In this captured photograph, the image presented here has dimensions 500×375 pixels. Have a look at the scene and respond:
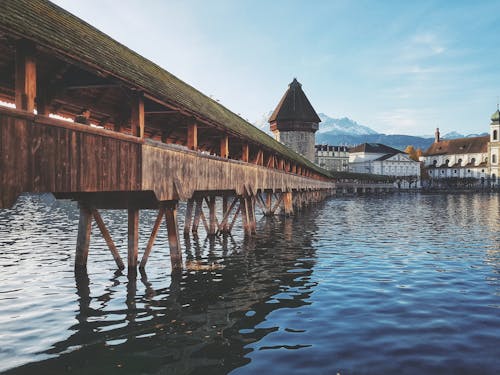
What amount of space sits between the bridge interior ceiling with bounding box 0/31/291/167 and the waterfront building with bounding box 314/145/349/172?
123402 mm

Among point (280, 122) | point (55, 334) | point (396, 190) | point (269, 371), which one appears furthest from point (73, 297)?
point (396, 190)

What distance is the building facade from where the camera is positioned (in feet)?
407

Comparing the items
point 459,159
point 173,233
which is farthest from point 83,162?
point 459,159

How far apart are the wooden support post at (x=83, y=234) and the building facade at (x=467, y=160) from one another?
129m

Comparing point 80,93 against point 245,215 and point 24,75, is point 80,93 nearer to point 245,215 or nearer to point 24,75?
point 24,75

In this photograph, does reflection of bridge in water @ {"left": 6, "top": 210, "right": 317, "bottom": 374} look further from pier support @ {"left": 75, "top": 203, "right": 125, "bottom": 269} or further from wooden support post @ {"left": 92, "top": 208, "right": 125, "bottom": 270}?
wooden support post @ {"left": 92, "top": 208, "right": 125, "bottom": 270}

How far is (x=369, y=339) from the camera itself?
8.11m

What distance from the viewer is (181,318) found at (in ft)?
31.2

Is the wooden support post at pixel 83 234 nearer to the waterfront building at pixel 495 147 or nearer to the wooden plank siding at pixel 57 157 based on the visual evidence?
the wooden plank siding at pixel 57 157

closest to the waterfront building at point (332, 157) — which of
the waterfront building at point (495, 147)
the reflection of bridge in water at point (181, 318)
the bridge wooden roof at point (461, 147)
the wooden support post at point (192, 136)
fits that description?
the bridge wooden roof at point (461, 147)

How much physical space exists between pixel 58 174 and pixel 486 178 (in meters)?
143

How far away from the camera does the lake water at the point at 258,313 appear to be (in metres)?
7.18

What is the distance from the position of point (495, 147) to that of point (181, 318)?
139 meters

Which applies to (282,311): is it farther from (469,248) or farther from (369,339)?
(469,248)
